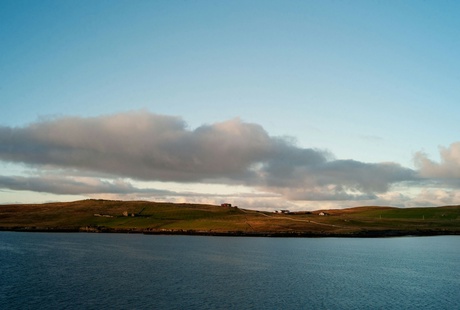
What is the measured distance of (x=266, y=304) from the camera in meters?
55.0

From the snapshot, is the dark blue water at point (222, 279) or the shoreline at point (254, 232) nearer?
the dark blue water at point (222, 279)

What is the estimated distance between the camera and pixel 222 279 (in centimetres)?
7294

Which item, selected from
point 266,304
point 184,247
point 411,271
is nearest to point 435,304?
point 266,304

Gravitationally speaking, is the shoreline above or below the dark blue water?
above

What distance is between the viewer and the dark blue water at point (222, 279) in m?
55.5

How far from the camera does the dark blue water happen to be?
55.5 meters

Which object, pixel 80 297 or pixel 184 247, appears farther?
pixel 184 247

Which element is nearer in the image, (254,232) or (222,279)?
(222,279)

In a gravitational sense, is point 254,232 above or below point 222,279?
above

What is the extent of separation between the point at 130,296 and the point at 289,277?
32085 mm

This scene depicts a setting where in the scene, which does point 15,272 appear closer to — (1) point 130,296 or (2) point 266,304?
(1) point 130,296

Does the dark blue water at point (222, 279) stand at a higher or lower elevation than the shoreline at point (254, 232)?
lower

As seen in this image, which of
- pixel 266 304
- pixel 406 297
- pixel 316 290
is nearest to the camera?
pixel 266 304

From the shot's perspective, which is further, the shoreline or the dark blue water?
the shoreline
